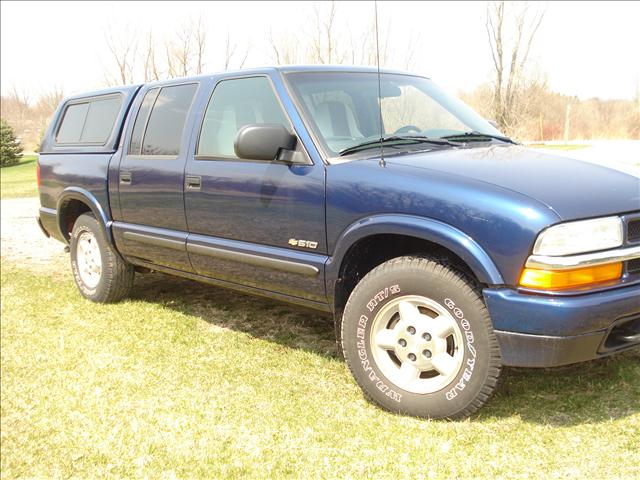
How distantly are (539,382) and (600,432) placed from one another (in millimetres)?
615

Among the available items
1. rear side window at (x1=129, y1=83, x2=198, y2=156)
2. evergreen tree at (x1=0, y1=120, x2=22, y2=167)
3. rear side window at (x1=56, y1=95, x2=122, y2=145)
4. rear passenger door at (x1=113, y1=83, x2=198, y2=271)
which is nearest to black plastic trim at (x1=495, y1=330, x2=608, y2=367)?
rear passenger door at (x1=113, y1=83, x2=198, y2=271)

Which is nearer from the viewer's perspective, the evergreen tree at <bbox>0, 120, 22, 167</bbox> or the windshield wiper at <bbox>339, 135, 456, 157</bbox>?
the windshield wiper at <bbox>339, 135, 456, 157</bbox>

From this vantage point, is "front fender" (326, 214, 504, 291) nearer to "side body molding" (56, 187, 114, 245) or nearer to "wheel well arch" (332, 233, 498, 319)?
"wheel well arch" (332, 233, 498, 319)

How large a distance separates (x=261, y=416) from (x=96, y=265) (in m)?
3.00

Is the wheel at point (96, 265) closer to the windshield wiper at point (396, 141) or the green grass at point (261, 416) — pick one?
the green grass at point (261, 416)

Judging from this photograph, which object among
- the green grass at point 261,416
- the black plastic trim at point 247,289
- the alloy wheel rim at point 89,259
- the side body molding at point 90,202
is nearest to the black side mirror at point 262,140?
the black plastic trim at point 247,289

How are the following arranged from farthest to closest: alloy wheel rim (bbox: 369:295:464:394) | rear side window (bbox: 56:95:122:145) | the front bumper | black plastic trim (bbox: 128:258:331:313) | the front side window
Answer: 1. rear side window (bbox: 56:95:122:145)
2. the front side window
3. black plastic trim (bbox: 128:258:331:313)
4. alloy wheel rim (bbox: 369:295:464:394)
5. the front bumper

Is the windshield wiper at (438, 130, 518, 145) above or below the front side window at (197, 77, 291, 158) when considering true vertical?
below

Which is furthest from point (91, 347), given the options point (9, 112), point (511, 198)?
point (9, 112)

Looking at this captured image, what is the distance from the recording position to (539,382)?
3.55m

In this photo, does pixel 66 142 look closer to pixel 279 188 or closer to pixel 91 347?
A: pixel 91 347

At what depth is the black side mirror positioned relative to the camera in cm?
355

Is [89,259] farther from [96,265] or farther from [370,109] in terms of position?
[370,109]

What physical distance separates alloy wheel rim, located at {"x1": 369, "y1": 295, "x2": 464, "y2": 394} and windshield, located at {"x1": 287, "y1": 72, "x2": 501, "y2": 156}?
103 centimetres
